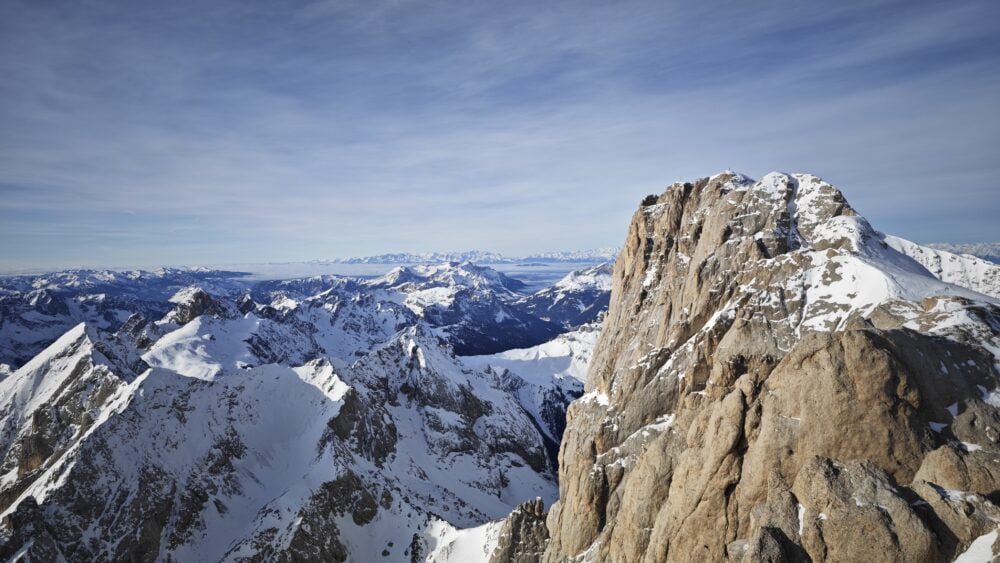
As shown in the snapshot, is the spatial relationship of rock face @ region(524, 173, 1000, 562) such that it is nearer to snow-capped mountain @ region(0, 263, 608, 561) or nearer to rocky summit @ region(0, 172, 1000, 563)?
rocky summit @ region(0, 172, 1000, 563)

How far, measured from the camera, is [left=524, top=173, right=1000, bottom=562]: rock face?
33.4m

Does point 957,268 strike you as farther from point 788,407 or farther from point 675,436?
point 788,407

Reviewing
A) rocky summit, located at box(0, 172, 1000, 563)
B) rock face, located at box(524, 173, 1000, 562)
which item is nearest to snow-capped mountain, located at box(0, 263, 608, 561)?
rocky summit, located at box(0, 172, 1000, 563)

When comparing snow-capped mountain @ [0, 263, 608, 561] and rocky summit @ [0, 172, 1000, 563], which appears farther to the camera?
snow-capped mountain @ [0, 263, 608, 561]

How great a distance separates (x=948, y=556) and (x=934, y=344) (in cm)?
1763

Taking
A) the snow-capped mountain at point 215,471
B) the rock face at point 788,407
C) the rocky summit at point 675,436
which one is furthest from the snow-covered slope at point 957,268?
the snow-capped mountain at point 215,471

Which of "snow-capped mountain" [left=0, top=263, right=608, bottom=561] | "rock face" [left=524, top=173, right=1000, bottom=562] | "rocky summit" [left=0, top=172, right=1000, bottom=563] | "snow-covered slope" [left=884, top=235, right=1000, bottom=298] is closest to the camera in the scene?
"rock face" [left=524, top=173, right=1000, bottom=562]

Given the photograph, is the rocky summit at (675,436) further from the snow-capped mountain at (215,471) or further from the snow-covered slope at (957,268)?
the snow-capped mountain at (215,471)

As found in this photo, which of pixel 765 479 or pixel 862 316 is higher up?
pixel 862 316

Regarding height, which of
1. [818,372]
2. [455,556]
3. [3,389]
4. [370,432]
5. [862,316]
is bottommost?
[455,556]

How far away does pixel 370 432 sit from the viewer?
162250mm

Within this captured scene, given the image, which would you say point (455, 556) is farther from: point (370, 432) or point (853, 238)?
point (853, 238)

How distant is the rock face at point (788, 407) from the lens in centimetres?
3341

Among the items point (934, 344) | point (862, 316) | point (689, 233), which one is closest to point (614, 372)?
point (689, 233)
